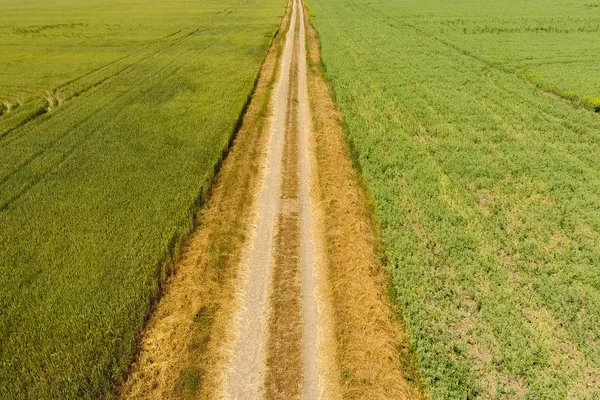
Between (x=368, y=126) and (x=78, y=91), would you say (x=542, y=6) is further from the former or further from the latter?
(x=78, y=91)

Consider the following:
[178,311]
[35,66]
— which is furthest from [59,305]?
[35,66]

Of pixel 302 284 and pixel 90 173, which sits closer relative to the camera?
pixel 302 284

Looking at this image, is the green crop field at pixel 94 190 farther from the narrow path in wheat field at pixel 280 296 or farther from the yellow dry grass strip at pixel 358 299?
the yellow dry grass strip at pixel 358 299

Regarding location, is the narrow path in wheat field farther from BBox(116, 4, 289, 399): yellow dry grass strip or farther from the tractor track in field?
BBox(116, 4, 289, 399): yellow dry grass strip

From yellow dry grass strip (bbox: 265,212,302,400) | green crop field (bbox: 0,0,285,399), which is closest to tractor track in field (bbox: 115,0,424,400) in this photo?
yellow dry grass strip (bbox: 265,212,302,400)

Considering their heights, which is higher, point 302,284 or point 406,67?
point 406,67

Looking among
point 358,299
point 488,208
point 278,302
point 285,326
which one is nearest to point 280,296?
point 278,302
